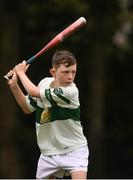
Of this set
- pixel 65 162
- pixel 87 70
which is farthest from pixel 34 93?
pixel 87 70

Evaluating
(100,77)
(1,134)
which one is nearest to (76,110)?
(1,134)

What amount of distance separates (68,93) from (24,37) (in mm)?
12382

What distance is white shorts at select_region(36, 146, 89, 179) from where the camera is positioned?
24.4ft

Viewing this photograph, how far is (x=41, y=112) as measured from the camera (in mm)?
7535

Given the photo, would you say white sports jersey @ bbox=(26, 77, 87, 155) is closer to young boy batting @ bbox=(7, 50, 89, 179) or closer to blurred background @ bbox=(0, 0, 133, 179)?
young boy batting @ bbox=(7, 50, 89, 179)

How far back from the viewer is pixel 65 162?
7457 millimetres

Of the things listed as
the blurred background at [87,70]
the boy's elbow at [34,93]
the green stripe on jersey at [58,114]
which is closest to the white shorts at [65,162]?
the green stripe on jersey at [58,114]

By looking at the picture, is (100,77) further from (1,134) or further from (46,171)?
(46,171)

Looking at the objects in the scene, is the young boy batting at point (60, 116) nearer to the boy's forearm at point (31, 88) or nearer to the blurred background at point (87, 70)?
the boy's forearm at point (31, 88)

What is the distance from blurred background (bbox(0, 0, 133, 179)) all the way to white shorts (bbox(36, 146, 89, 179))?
9.57m

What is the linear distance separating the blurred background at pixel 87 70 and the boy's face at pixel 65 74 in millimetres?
9608

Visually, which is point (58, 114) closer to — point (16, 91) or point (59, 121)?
point (59, 121)

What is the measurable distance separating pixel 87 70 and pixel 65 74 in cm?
1322

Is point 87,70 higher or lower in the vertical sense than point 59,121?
higher
